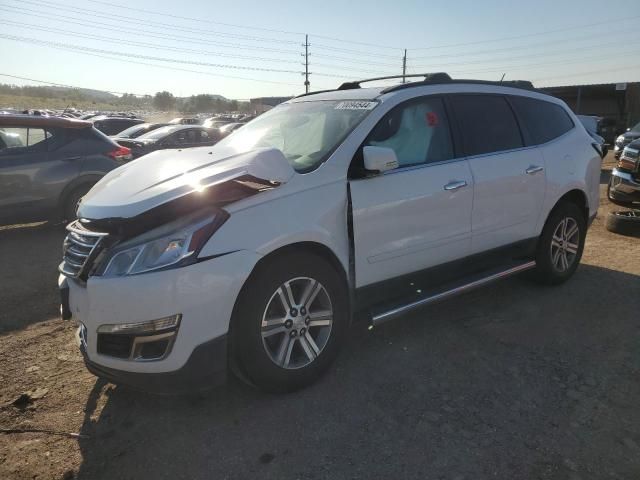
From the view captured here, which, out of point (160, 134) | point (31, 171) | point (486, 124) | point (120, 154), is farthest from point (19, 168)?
point (160, 134)

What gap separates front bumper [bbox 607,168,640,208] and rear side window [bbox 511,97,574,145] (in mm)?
2978

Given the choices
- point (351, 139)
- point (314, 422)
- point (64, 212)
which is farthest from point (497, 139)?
point (64, 212)

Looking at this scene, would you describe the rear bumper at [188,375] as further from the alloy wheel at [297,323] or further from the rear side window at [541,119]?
the rear side window at [541,119]

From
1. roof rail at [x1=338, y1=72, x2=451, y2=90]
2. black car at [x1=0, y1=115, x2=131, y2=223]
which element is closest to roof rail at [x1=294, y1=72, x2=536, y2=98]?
roof rail at [x1=338, y1=72, x2=451, y2=90]

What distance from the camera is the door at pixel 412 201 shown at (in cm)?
325

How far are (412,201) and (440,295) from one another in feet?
2.41

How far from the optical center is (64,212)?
22.9 ft

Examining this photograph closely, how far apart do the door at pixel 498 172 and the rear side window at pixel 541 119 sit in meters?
0.15

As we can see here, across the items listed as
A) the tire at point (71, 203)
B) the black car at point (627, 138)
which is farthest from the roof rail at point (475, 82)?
the black car at point (627, 138)

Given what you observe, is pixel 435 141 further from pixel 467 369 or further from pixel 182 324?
pixel 182 324

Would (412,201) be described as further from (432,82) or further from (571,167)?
(571,167)

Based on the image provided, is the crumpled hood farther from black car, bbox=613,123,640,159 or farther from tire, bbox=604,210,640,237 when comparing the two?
black car, bbox=613,123,640,159

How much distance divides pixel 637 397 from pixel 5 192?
23.0 ft

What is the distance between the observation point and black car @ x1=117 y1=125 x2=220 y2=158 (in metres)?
12.3
